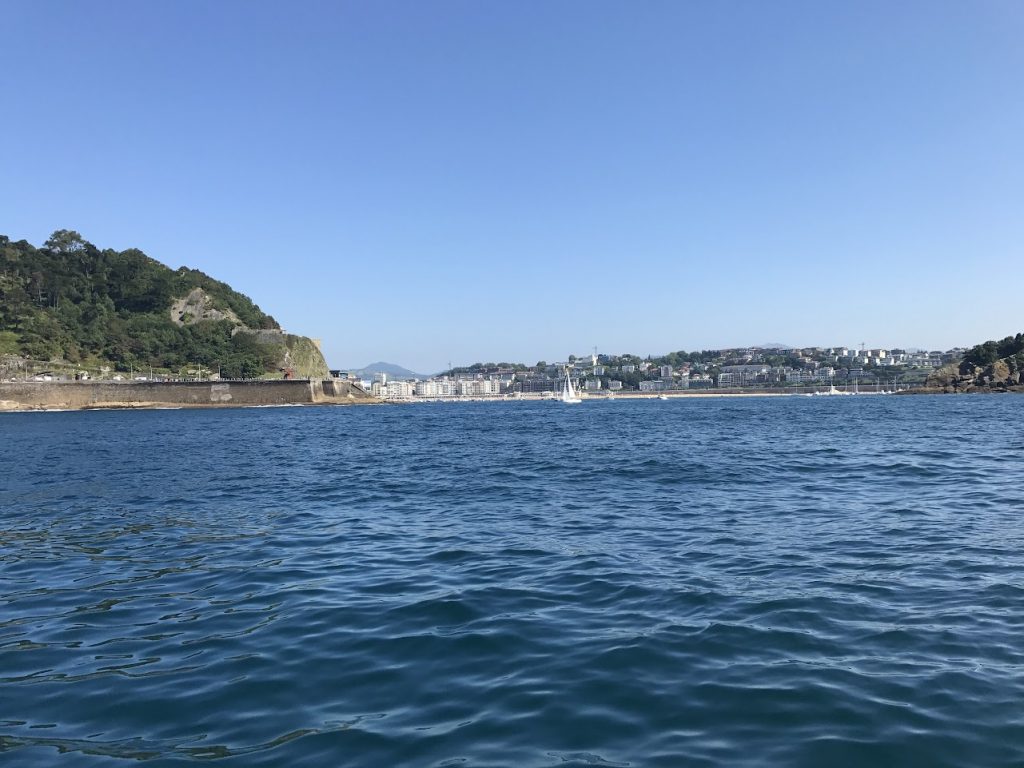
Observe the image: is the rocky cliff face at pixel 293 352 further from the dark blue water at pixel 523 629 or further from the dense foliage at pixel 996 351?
the dark blue water at pixel 523 629

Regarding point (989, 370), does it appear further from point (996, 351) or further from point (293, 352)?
point (293, 352)

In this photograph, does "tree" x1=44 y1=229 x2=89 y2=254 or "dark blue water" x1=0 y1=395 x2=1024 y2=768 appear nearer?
"dark blue water" x1=0 y1=395 x2=1024 y2=768

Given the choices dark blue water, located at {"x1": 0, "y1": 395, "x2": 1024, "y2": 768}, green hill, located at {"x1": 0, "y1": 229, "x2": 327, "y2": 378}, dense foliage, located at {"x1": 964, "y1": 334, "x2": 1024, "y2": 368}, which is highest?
green hill, located at {"x1": 0, "y1": 229, "x2": 327, "y2": 378}

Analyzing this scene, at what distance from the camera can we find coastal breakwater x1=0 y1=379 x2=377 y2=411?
105 metres

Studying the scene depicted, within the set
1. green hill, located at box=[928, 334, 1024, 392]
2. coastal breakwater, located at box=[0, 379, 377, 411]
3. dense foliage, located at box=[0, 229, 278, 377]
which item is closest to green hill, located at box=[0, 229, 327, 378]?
dense foliage, located at box=[0, 229, 278, 377]

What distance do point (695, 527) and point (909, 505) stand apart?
512cm

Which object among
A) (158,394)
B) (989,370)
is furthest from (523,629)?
(989,370)

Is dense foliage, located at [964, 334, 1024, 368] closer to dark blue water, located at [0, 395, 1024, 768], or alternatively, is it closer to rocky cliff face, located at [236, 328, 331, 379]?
rocky cliff face, located at [236, 328, 331, 379]

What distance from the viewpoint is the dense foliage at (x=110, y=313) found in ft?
427

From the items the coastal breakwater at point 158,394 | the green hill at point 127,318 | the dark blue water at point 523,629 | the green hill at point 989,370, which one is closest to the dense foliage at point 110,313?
the green hill at point 127,318

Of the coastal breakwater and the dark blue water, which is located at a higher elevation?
the coastal breakwater

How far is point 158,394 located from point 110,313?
45899 mm

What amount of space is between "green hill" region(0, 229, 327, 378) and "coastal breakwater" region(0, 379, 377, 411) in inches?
657

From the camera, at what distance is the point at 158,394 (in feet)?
376
